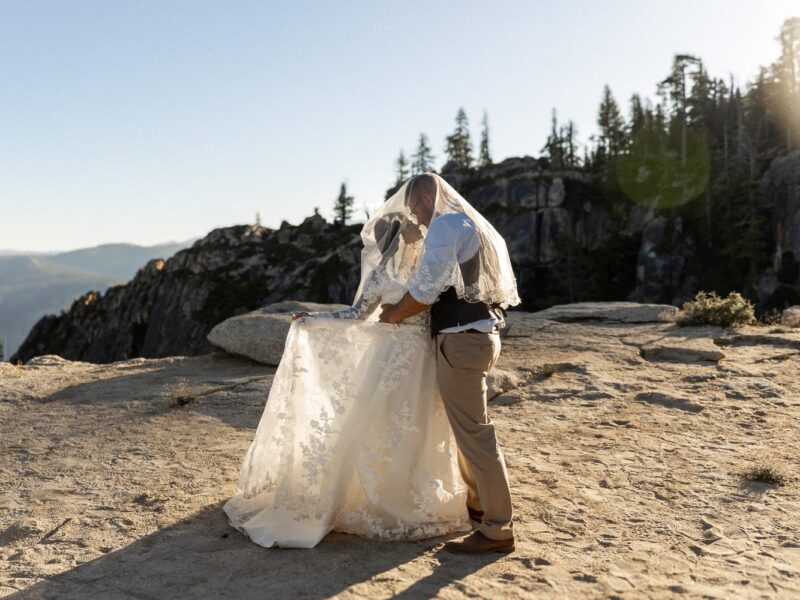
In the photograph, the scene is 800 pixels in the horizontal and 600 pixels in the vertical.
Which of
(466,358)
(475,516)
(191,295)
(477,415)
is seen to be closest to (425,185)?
(466,358)

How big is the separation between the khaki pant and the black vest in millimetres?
99

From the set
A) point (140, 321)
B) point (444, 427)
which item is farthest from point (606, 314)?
point (140, 321)

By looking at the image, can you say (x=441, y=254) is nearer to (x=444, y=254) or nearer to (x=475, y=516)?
(x=444, y=254)

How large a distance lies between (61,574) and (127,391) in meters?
6.74

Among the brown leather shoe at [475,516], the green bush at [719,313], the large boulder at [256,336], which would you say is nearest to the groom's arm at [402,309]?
the brown leather shoe at [475,516]

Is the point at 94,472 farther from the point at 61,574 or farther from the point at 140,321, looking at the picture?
the point at 140,321

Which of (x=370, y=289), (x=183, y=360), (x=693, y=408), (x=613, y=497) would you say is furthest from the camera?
(x=183, y=360)

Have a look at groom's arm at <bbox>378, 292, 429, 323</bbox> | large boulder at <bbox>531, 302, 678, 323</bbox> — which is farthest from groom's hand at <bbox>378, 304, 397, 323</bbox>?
large boulder at <bbox>531, 302, 678, 323</bbox>

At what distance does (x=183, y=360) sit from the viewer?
13461 millimetres

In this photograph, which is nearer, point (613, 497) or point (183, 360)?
point (613, 497)

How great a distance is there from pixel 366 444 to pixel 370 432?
9 centimetres

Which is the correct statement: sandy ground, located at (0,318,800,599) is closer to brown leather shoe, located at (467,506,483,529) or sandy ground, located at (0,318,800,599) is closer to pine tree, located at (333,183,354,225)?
brown leather shoe, located at (467,506,483,529)

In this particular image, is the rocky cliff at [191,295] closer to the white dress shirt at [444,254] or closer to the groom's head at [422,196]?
the groom's head at [422,196]

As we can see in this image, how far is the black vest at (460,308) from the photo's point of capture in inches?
172
